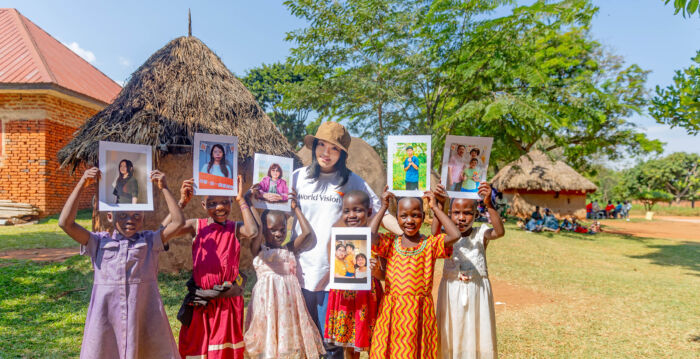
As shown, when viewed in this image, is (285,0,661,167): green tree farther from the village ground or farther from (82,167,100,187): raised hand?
(82,167,100,187): raised hand

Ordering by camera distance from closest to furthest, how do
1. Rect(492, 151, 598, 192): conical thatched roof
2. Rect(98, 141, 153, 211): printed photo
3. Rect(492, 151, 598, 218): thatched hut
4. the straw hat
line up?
Rect(98, 141, 153, 211): printed photo
the straw hat
Rect(492, 151, 598, 192): conical thatched roof
Rect(492, 151, 598, 218): thatched hut

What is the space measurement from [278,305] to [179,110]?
14.2ft

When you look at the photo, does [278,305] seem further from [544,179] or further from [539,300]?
[544,179]

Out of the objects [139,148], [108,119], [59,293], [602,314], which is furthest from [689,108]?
[59,293]

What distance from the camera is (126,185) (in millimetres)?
2455

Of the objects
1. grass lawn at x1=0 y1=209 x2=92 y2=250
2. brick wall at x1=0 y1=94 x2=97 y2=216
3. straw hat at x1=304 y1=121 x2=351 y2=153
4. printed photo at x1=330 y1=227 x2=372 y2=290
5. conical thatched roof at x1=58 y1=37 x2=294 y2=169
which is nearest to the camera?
printed photo at x1=330 y1=227 x2=372 y2=290

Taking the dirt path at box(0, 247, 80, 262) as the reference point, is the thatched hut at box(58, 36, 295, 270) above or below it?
above

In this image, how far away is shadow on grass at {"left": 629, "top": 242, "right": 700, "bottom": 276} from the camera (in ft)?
31.7

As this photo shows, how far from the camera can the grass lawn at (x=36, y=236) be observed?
8.47 meters

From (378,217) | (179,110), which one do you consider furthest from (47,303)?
(378,217)

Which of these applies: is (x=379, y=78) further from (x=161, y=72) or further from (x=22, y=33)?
(x=22, y=33)

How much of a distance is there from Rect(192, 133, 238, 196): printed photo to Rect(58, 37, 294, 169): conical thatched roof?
10.9 feet

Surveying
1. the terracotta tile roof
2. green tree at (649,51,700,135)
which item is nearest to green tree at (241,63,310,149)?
the terracotta tile roof

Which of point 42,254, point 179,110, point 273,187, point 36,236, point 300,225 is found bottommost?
point 42,254
